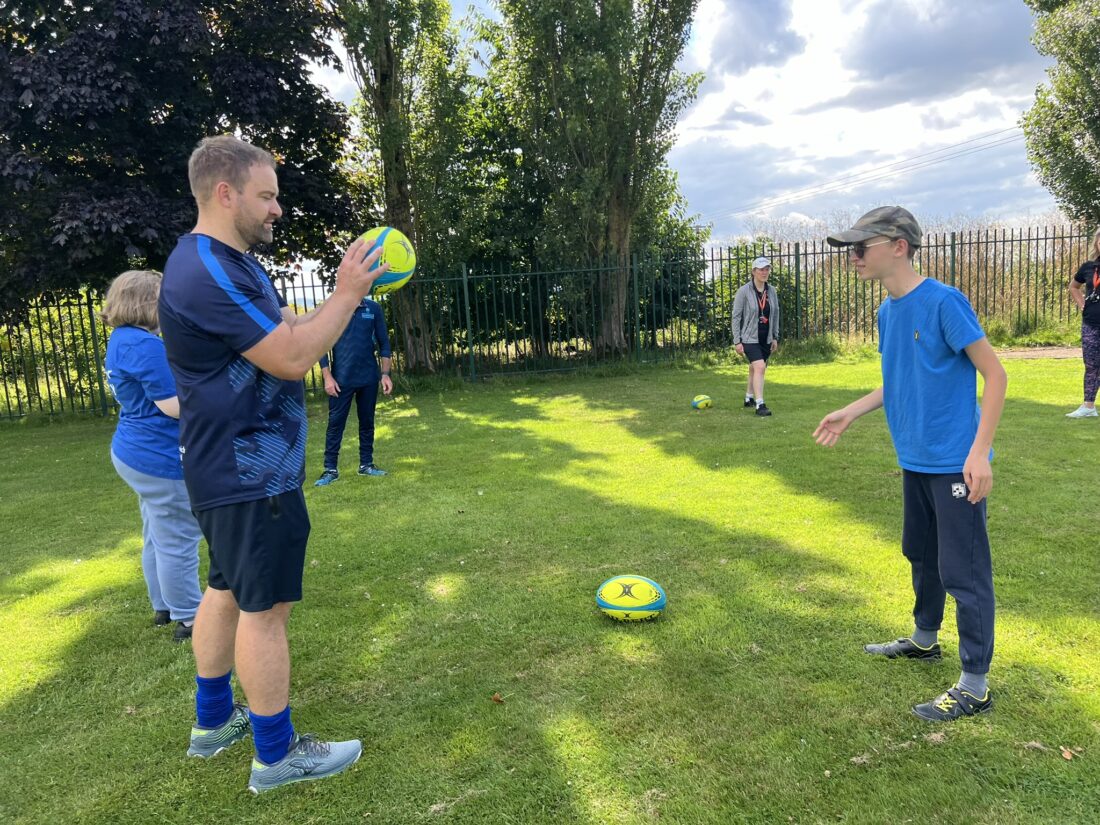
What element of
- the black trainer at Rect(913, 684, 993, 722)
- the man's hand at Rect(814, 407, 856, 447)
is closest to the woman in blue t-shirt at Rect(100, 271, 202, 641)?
the man's hand at Rect(814, 407, 856, 447)

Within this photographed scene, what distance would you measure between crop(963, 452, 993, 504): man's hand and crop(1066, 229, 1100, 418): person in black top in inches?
266

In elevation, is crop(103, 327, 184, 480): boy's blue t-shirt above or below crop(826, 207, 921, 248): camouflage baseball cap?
below

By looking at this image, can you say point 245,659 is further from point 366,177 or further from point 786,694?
point 366,177

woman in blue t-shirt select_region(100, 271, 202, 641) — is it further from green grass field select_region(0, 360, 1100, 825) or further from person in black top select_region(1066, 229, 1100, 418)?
person in black top select_region(1066, 229, 1100, 418)

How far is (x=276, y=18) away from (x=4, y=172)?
5.15 m

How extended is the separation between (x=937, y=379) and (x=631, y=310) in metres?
14.2

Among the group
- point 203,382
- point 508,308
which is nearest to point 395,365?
point 508,308

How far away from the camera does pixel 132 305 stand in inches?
134

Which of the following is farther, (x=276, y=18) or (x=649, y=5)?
(x=649, y=5)

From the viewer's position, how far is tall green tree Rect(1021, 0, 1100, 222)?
1730 centimetres

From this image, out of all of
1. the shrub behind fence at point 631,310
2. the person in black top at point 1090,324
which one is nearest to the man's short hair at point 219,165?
the person in black top at point 1090,324

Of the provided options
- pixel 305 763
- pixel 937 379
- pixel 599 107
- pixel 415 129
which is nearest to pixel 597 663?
pixel 305 763

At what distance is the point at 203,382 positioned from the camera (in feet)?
7.52

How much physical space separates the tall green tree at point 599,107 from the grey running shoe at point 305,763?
13584 millimetres
